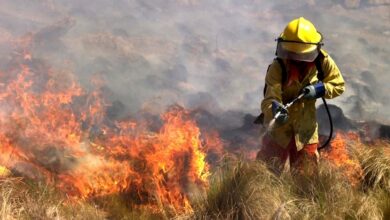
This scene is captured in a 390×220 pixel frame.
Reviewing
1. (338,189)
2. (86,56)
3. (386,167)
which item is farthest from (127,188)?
(86,56)

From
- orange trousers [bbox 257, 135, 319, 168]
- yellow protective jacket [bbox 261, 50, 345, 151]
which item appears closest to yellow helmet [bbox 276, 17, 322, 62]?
yellow protective jacket [bbox 261, 50, 345, 151]

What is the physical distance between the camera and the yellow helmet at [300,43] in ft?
12.1

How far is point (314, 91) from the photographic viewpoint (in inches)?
141

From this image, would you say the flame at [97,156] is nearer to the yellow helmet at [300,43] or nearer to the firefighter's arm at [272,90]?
the firefighter's arm at [272,90]

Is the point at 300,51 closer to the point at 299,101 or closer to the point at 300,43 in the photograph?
the point at 300,43

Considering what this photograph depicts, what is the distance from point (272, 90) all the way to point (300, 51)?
16.0 inches

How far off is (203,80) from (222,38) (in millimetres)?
5612

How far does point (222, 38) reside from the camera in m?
18.2

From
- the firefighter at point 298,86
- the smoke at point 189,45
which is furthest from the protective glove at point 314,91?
the smoke at point 189,45

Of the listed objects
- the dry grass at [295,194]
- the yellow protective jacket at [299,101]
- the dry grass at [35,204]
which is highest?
the yellow protective jacket at [299,101]

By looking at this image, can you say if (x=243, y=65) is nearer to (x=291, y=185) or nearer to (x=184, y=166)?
(x=184, y=166)

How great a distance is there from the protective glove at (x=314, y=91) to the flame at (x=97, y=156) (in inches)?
55.1

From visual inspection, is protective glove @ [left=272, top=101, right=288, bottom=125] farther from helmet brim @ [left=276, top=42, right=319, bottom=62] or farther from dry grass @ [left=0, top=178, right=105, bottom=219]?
dry grass @ [left=0, top=178, right=105, bottom=219]

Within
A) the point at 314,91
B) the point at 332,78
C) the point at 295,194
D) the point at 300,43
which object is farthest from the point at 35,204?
the point at 332,78
